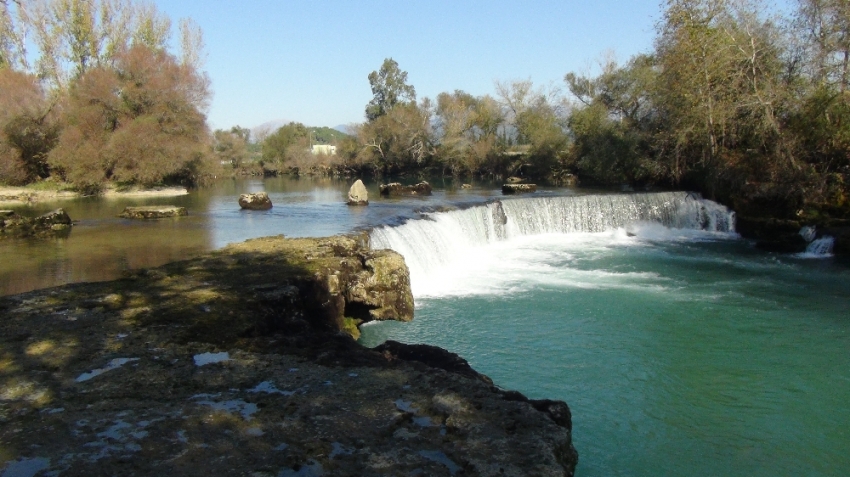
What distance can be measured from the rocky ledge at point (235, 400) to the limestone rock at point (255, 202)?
1261 cm

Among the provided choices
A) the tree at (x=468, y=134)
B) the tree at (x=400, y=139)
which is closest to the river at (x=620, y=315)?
the tree at (x=468, y=134)

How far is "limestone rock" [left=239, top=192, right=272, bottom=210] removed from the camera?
19.3 metres

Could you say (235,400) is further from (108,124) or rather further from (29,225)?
(108,124)

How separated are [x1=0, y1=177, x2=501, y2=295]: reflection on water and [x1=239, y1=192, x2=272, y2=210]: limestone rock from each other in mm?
307

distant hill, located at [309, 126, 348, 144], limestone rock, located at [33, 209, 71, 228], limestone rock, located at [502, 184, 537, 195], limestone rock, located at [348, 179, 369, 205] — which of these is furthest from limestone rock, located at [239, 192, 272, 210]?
distant hill, located at [309, 126, 348, 144]

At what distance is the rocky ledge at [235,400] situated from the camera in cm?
342

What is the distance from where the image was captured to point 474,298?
11.0 metres

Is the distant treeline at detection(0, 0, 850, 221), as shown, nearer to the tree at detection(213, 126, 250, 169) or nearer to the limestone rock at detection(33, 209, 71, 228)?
the limestone rock at detection(33, 209, 71, 228)

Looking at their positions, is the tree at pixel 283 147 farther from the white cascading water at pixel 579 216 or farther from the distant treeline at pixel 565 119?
the white cascading water at pixel 579 216

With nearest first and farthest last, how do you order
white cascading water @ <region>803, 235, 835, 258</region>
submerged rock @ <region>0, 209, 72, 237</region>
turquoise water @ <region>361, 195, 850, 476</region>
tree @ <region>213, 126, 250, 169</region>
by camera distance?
1. turquoise water @ <region>361, 195, 850, 476</region>
2. submerged rock @ <region>0, 209, 72, 237</region>
3. white cascading water @ <region>803, 235, 835, 258</region>
4. tree @ <region>213, 126, 250, 169</region>

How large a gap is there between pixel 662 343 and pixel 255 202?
569 inches

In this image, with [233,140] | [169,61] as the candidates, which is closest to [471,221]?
[169,61]

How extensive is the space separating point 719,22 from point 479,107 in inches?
1101

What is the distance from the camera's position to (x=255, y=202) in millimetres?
19406
